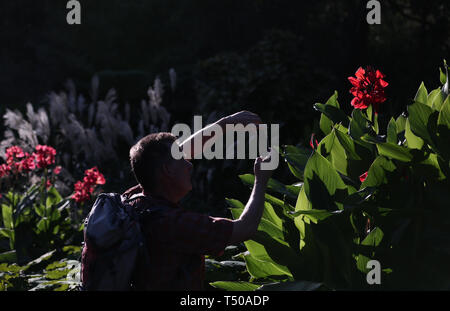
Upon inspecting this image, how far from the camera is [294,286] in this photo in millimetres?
2844

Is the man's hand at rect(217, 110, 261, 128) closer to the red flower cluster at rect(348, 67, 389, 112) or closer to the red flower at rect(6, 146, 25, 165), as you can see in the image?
the red flower cluster at rect(348, 67, 389, 112)

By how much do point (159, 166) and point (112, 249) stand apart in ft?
1.28

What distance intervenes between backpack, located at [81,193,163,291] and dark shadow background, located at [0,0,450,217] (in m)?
4.34

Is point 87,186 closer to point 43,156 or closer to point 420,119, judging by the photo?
point 43,156

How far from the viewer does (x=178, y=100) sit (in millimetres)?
13641

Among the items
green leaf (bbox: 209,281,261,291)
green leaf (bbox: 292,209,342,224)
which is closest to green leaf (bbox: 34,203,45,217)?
green leaf (bbox: 209,281,261,291)

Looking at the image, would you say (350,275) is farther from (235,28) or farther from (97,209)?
(235,28)

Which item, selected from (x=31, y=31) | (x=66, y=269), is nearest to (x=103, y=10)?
(x=31, y=31)

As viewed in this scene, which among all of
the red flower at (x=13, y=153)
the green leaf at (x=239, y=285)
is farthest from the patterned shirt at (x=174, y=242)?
the red flower at (x=13, y=153)

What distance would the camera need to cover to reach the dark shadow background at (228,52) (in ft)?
34.0

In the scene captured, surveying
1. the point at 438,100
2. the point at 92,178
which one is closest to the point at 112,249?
the point at 438,100

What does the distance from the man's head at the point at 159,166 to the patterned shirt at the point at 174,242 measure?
4.2 inches

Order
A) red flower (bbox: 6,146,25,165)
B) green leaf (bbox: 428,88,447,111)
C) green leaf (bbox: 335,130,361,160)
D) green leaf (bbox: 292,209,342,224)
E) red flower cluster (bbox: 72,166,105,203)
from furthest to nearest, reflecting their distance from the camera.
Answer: red flower (bbox: 6,146,25,165) < red flower cluster (bbox: 72,166,105,203) < green leaf (bbox: 335,130,361,160) < green leaf (bbox: 428,88,447,111) < green leaf (bbox: 292,209,342,224)

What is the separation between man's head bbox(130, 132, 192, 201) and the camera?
250 cm
